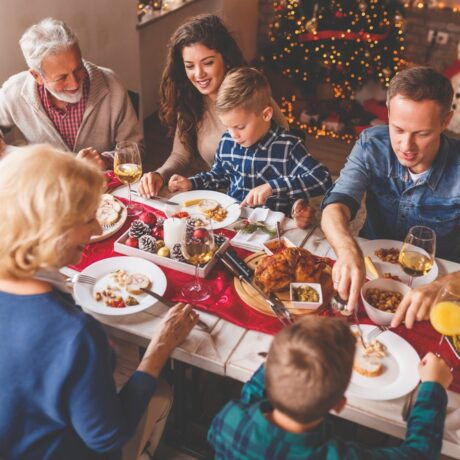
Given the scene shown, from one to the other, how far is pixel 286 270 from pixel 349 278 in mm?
189

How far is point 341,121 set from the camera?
4758mm

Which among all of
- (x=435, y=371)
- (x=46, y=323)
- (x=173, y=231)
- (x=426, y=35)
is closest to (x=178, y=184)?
(x=173, y=231)

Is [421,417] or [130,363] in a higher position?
[421,417]

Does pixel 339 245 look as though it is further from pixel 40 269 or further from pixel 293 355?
pixel 40 269

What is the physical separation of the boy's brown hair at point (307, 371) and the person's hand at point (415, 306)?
450mm

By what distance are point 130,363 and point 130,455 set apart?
2.98 ft

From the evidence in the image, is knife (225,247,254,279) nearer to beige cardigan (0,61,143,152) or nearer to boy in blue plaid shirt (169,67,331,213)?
boy in blue plaid shirt (169,67,331,213)

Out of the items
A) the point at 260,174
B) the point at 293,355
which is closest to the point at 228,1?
the point at 260,174

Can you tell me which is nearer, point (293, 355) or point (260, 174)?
point (293, 355)

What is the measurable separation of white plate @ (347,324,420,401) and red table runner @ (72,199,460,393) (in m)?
0.06

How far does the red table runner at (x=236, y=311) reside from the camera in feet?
4.61

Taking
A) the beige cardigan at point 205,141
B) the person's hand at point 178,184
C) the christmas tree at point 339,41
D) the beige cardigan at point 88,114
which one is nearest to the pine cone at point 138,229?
the person's hand at point 178,184

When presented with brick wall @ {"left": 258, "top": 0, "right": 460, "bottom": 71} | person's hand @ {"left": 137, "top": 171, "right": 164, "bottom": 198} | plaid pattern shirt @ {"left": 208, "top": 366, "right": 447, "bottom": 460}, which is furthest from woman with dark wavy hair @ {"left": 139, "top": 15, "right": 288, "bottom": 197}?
brick wall @ {"left": 258, "top": 0, "right": 460, "bottom": 71}

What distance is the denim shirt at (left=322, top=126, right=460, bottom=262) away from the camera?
190 centimetres
